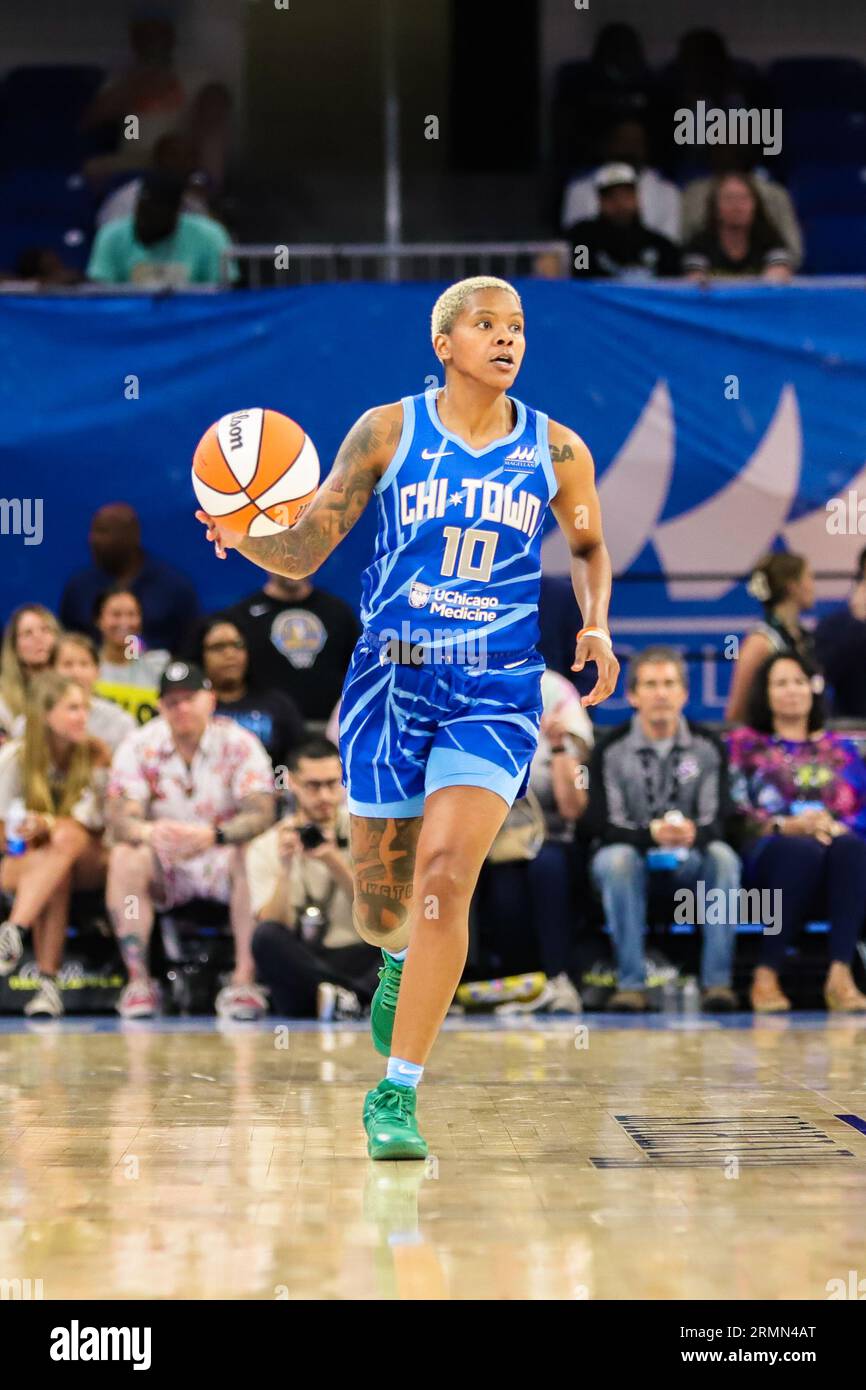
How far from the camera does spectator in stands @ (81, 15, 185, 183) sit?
11.4 metres

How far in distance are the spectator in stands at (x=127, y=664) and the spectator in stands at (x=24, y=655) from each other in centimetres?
31

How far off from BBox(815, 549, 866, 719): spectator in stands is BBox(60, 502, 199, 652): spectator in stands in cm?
304

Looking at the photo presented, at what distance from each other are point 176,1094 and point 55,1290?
2317mm

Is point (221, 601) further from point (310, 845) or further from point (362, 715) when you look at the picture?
point (362, 715)

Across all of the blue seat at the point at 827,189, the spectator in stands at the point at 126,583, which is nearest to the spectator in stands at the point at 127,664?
the spectator in stands at the point at 126,583

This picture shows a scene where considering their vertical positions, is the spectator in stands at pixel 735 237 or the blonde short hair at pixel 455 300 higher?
the spectator in stands at pixel 735 237

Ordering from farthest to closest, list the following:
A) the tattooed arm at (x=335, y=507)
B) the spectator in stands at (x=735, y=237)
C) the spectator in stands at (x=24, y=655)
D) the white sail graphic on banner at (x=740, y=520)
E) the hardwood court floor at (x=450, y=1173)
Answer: the spectator in stands at (x=735, y=237), the white sail graphic on banner at (x=740, y=520), the spectator in stands at (x=24, y=655), the tattooed arm at (x=335, y=507), the hardwood court floor at (x=450, y=1173)

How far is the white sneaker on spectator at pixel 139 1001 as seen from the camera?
24.3ft

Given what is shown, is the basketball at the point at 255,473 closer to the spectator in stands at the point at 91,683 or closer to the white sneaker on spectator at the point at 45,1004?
the spectator in stands at the point at 91,683

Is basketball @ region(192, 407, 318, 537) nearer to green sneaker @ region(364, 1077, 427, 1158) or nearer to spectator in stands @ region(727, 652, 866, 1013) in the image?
green sneaker @ region(364, 1077, 427, 1158)

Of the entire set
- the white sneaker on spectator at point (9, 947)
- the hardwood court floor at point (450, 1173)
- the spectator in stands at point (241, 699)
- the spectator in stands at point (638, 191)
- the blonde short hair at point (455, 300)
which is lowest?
the white sneaker on spectator at point (9, 947)

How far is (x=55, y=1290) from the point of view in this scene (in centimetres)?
288

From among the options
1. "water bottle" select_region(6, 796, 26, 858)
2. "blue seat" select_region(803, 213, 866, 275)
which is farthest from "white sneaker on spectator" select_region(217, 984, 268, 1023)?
"blue seat" select_region(803, 213, 866, 275)
